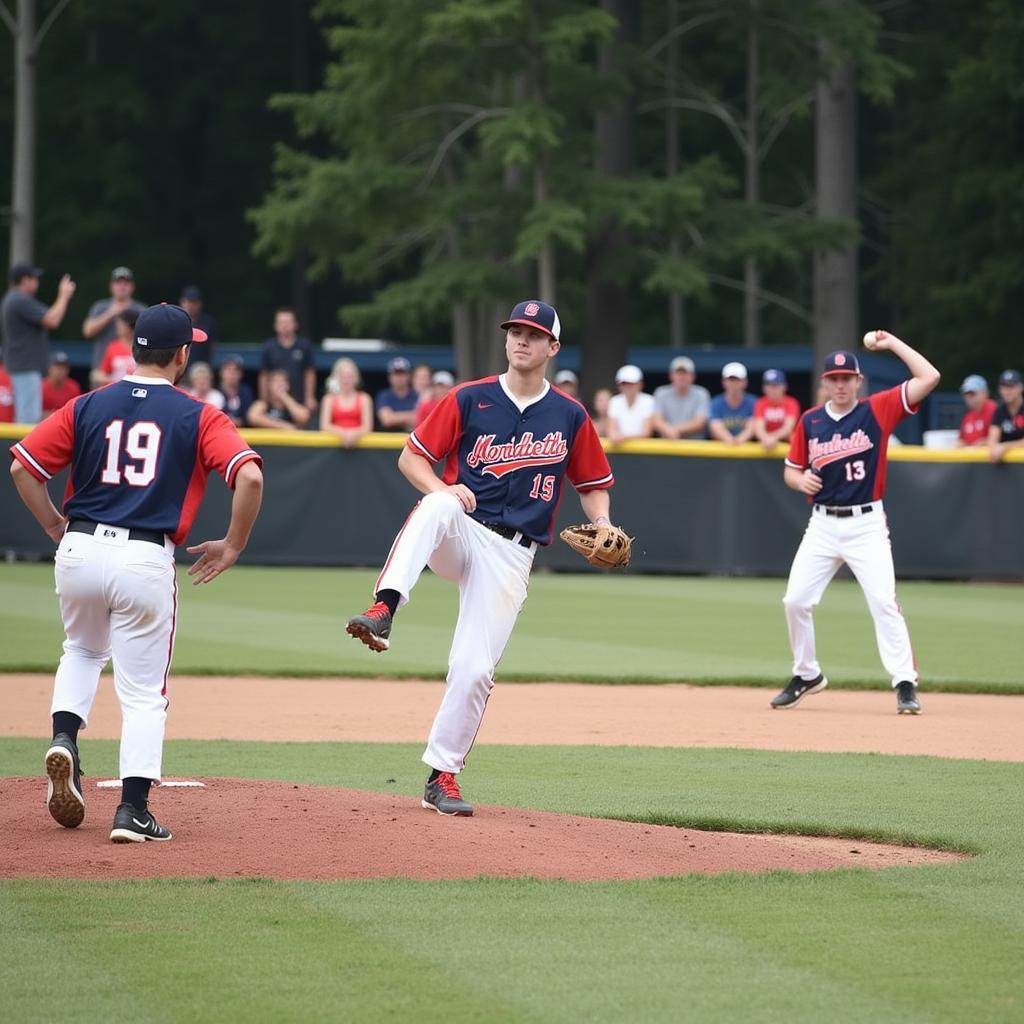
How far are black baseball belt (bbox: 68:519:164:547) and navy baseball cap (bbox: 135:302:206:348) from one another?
25.9 inches

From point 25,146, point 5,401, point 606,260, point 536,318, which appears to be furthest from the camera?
point 606,260

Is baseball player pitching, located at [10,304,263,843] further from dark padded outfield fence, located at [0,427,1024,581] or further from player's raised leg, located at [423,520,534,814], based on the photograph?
dark padded outfield fence, located at [0,427,1024,581]

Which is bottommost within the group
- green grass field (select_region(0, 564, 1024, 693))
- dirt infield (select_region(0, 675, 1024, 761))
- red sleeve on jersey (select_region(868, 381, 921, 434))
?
green grass field (select_region(0, 564, 1024, 693))

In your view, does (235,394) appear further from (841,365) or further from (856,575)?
(856,575)

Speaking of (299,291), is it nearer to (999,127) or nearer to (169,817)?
(999,127)

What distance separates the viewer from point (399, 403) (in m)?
21.5

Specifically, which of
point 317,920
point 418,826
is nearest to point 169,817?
point 418,826

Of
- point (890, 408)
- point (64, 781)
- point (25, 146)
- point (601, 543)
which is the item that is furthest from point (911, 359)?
point (25, 146)

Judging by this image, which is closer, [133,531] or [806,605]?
[133,531]

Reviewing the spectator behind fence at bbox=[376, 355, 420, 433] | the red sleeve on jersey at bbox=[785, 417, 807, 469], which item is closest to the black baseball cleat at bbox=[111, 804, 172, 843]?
the red sleeve on jersey at bbox=[785, 417, 807, 469]

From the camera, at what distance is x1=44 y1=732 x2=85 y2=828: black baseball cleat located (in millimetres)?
6375

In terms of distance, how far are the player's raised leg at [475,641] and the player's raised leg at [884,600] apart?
427cm

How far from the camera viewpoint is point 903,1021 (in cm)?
457

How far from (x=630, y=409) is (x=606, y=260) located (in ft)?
23.8
